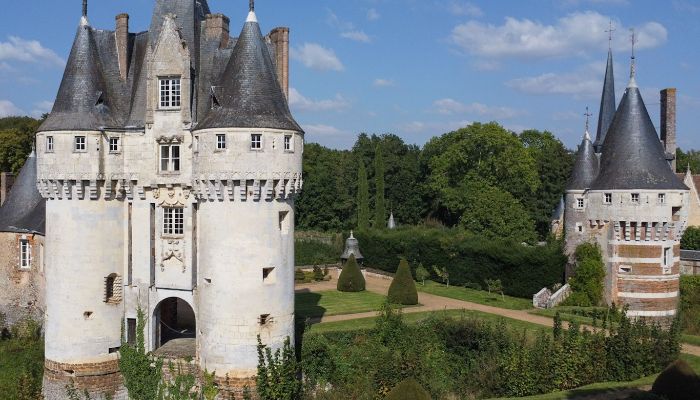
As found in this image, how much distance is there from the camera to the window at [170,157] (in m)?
22.5

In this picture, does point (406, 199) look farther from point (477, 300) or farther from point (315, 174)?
point (477, 300)

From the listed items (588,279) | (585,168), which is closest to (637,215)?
(588,279)

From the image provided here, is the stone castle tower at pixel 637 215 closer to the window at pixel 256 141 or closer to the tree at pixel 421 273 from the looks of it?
the tree at pixel 421 273

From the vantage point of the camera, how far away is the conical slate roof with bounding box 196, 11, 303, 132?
2066cm

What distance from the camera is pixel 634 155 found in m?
32.1

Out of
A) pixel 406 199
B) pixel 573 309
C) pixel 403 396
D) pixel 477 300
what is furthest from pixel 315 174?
pixel 403 396

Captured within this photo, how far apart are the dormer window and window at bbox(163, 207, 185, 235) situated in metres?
3.56

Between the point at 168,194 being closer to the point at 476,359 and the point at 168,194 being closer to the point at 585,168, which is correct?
the point at 476,359

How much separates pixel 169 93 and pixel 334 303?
15.4 metres

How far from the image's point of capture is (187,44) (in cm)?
2244

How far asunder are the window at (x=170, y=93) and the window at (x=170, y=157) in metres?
1.39

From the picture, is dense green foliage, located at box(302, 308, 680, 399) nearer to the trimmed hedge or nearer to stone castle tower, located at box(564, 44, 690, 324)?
stone castle tower, located at box(564, 44, 690, 324)

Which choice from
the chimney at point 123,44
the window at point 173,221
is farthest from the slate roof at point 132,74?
the window at point 173,221

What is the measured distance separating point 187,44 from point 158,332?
10.3m
